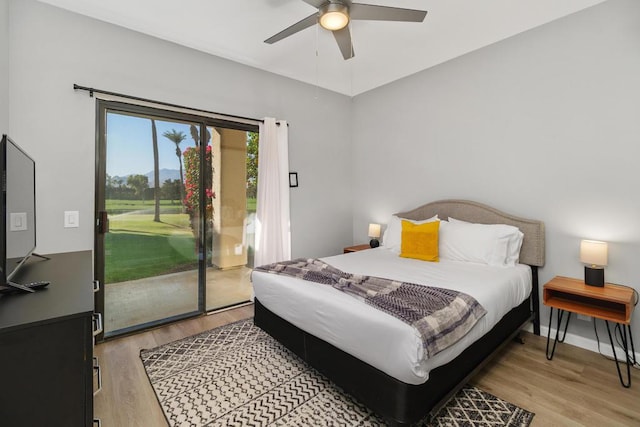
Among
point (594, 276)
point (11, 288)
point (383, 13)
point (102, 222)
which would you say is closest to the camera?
point (11, 288)

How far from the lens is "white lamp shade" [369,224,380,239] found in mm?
4043

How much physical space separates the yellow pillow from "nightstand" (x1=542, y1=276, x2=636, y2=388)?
0.94m

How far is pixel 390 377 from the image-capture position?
152cm

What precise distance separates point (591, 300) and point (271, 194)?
10.3 ft

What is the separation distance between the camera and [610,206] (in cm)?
240

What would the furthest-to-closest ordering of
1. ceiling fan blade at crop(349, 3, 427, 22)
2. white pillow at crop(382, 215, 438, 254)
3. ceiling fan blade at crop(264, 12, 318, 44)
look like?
1. white pillow at crop(382, 215, 438, 254)
2. ceiling fan blade at crop(264, 12, 318, 44)
3. ceiling fan blade at crop(349, 3, 427, 22)

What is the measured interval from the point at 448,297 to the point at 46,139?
3196mm

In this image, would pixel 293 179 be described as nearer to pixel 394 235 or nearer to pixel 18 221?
pixel 394 235

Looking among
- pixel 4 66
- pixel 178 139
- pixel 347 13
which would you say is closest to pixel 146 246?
pixel 178 139

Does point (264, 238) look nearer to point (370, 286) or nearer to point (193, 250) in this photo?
point (193, 250)

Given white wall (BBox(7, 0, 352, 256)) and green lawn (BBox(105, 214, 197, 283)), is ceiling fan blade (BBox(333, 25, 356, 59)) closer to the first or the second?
white wall (BBox(7, 0, 352, 256))

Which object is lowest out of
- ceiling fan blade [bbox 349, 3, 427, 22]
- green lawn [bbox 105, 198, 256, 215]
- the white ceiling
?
green lawn [bbox 105, 198, 256, 215]

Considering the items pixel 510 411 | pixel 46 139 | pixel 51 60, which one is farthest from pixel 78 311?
pixel 51 60

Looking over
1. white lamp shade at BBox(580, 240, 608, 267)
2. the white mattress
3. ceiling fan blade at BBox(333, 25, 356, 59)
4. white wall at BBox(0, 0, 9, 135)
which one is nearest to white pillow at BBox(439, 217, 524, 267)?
the white mattress
